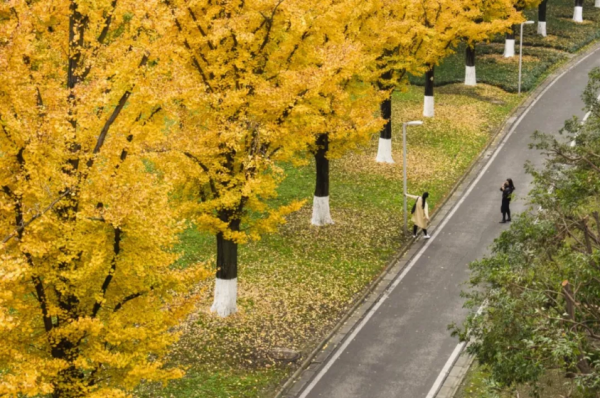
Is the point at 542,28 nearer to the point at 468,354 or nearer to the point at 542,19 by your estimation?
the point at 542,19

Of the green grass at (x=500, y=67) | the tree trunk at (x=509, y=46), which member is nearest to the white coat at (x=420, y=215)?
the green grass at (x=500, y=67)

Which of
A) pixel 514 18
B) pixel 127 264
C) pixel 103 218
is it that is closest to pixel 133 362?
pixel 127 264

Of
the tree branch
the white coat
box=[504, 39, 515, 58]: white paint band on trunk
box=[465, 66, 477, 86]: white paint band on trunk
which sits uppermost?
box=[504, 39, 515, 58]: white paint band on trunk

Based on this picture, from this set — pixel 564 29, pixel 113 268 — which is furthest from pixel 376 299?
pixel 564 29

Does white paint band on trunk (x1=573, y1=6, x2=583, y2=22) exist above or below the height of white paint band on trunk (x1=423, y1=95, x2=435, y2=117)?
above

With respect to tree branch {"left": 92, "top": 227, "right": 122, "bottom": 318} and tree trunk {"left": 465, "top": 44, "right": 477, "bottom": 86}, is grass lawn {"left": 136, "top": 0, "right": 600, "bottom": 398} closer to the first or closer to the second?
tree trunk {"left": 465, "top": 44, "right": 477, "bottom": 86}

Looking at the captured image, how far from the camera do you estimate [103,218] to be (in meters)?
15.7

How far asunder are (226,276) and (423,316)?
6.38 m

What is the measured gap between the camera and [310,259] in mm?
28375

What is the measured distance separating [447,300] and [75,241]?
14.4 meters

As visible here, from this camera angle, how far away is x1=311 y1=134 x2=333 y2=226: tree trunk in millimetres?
30547

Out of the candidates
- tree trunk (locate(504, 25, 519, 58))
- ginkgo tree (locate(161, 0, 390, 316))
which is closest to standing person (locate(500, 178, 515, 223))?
ginkgo tree (locate(161, 0, 390, 316))

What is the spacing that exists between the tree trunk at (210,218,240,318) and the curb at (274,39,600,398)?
10.5 feet

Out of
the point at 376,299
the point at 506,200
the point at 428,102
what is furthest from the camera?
the point at 428,102
